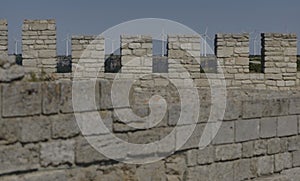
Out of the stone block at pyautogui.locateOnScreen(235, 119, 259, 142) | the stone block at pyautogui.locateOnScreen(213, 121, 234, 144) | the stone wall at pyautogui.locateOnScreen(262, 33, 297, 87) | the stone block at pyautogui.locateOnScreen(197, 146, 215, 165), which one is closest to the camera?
the stone block at pyautogui.locateOnScreen(197, 146, 215, 165)

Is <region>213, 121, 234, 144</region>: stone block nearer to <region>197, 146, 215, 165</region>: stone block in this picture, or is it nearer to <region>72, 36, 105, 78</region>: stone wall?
<region>197, 146, 215, 165</region>: stone block

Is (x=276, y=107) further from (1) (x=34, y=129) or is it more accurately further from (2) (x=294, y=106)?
(1) (x=34, y=129)

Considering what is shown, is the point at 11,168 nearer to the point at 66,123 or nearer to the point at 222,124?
the point at 66,123

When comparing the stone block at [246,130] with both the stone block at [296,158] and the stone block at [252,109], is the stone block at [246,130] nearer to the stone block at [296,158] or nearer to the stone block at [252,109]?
the stone block at [252,109]

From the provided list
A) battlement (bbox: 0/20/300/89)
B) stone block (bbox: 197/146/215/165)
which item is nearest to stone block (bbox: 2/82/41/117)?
stone block (bbox: 197/146/215/165)

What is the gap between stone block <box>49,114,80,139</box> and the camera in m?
3.95

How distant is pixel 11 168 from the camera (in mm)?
3762

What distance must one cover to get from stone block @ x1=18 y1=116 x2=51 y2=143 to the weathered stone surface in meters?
0.06

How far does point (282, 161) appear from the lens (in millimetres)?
5680

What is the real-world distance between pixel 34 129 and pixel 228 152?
2123 mm

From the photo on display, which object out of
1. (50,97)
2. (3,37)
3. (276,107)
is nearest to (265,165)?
(276,107)

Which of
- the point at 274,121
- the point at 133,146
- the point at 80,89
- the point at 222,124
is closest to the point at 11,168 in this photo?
the point at 80,89

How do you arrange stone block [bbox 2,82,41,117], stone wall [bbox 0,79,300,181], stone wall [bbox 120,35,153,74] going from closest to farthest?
stone block [bbox 2,82,41,117]
stone wall [bbox 0,79,300,181]
stone wall [bbox 120,35,153,74]

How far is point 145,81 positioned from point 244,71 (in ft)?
7.92
